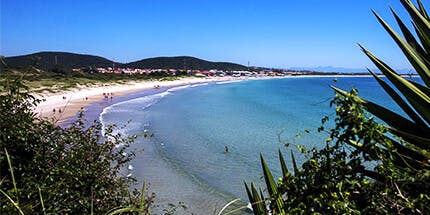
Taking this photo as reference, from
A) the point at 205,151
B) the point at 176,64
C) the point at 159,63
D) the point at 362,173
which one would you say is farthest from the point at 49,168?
the point at 159,63

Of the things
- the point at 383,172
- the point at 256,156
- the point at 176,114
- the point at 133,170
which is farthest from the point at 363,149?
the point at 176,114

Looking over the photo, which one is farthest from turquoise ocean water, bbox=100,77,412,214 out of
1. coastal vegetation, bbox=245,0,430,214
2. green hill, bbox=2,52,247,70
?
green hill, bbox=2,52,247,70

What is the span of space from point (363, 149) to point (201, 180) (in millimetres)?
9285

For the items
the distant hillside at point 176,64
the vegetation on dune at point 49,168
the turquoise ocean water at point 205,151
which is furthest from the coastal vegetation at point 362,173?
the distant hillside at point 176,64

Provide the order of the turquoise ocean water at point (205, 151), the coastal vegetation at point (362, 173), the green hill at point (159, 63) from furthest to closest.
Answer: the green hill at point (159, 63) → the turquoise ocean water at point (205, 151) → the coastal vegetation at point (362, 173)

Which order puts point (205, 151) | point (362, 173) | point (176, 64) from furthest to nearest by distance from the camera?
point (176, 64), point (205, 151), point (362, 173)

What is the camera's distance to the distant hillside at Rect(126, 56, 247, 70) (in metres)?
155

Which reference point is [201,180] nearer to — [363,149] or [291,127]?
[363,149]

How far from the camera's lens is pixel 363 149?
1.52 metres

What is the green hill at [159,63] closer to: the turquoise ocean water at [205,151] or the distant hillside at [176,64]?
the distant hillside at [176,64]

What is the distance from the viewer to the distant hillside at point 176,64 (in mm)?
154625

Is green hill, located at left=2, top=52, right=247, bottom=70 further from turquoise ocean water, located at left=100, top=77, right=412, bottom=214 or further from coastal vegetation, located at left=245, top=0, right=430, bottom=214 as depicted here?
coastal vegetation, located at left=245, top=0, right=430, bottom=214

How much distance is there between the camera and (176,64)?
157750mm

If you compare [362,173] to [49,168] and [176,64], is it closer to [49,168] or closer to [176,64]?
[49,168]
